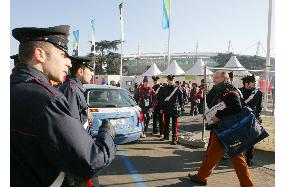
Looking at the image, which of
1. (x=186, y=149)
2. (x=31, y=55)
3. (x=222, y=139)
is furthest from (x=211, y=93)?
(x=31, y=55)

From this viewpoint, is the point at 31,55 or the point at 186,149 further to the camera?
the point at 186,149

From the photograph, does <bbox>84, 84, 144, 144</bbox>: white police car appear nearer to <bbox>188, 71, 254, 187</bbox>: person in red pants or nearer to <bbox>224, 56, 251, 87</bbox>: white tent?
<bbox>188, 71, 254, 187</bbox>: person in red pants

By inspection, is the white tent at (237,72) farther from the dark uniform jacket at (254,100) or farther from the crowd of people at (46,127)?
the crowd of people at (46,127)

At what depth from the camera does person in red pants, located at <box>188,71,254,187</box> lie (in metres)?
4.91

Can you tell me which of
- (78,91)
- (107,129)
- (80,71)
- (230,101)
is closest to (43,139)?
(107,129)

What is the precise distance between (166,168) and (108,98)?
242cm

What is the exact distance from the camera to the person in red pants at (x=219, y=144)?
4.91 meters

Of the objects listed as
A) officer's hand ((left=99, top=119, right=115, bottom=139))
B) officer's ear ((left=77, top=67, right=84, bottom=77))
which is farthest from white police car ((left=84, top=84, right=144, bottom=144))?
officer's hand ((left=99, top=119, right=115, bottom=139))

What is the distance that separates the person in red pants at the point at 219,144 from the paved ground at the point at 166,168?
434 millimetres

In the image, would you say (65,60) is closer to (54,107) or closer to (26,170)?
(54,107)

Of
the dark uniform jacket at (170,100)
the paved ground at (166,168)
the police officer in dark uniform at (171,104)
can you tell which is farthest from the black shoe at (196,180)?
the dark uniform jacket at (170,100)

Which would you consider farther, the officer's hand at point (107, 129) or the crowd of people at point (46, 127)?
the officer's hand at point (107, 129)
